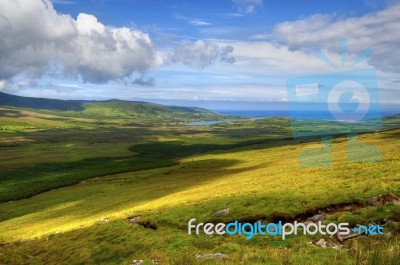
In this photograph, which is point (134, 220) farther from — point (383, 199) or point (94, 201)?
point (94, 201)

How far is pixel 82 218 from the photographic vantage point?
56312mm

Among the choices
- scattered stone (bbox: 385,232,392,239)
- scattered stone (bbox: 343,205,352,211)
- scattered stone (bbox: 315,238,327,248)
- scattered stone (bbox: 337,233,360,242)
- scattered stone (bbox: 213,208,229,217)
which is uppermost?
scattered stone (bbox: 385,232,392,239)

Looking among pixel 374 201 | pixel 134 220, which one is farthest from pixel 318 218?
pixel 134 220

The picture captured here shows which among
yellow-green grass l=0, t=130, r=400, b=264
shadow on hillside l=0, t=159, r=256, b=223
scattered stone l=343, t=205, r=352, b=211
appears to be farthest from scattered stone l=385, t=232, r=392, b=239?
shadow on hillside l=0, t=159, r=256, b=223

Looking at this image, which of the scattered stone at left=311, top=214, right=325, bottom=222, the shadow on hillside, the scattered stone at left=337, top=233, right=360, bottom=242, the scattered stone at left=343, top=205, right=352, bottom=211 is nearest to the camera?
the scattered stone at left=337, top=233, right=360, bottom=242

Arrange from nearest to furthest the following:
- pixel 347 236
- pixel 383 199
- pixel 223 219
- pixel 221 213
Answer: pixel 347 236, pixel 383 199, pixel 223 219, pixel 221 213

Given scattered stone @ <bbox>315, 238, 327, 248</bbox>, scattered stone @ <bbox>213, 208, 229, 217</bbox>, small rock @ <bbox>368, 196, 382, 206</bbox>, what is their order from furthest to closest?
scattered stone @ <bbox>213, 208, 229, 217</bbox> < small rock @ <bbox>368, 196, 382, 206</bbox> < scattered stone @ <bbox>315, 238, 327, 248</bbox>

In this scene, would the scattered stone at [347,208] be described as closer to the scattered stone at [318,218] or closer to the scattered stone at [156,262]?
the scattered stone at [318,218]

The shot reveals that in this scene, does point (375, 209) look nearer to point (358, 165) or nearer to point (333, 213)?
point (333, 213)

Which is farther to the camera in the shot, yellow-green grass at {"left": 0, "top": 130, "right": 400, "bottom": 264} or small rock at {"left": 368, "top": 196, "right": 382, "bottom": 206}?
small rock at {"left": 368, "top": 196, "right": 382, "bottom": 206}

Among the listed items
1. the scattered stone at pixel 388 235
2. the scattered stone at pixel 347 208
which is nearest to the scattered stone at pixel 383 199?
the scattered stone at pixel 347 208

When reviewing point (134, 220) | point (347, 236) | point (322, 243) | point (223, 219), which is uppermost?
point (347, 236)

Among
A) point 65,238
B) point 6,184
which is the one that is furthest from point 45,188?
point 65,238

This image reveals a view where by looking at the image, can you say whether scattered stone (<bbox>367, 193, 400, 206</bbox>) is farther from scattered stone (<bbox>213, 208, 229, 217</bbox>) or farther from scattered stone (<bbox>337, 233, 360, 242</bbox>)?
scattered stone (<bbox>213, 208, 229, 217</bbox>)
